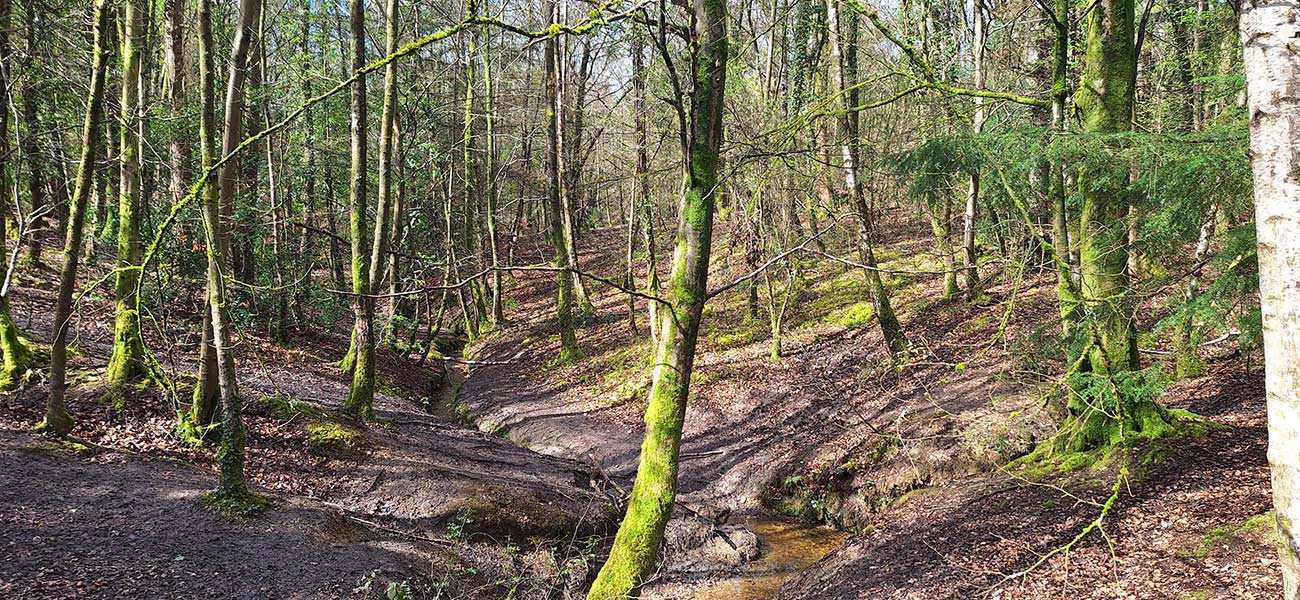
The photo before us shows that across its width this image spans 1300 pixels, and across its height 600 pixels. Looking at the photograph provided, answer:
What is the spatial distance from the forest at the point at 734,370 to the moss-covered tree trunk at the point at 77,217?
0.04 metres

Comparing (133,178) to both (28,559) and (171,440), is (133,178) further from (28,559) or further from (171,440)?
(28,559)

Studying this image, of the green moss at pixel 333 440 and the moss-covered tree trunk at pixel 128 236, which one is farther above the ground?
the moss-covered tree trunk at pixel 128 236

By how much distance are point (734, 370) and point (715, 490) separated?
4.62 m

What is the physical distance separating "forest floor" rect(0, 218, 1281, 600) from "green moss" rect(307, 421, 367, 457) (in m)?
0.04

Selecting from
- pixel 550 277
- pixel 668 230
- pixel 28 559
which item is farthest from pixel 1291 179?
pixel 550 277

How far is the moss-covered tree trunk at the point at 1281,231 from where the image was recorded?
2.61 m

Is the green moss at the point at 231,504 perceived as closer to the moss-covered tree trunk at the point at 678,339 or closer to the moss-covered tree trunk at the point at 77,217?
the moss-covered tree trunk at the point at 77,217

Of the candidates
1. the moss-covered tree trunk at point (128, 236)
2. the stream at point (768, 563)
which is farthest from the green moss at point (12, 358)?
the stream at point (768, 563)

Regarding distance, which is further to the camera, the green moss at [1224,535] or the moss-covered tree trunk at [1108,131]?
the moss-covered tree trunk at [1108,131]

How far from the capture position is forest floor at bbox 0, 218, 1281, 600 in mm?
5672

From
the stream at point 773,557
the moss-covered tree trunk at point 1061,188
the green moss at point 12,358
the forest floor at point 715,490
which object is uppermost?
the moss-covered tree trunk at point 1061,188

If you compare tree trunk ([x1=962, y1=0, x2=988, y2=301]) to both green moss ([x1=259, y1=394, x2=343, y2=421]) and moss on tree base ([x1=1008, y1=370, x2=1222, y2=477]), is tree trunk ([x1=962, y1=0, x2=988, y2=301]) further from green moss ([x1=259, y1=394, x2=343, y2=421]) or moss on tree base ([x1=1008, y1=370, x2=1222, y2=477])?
green moss ([x1=259, y1=394, x2=343, y2=421])

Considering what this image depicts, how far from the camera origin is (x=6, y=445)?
7195 mm

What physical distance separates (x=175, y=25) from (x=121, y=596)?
6.12m
